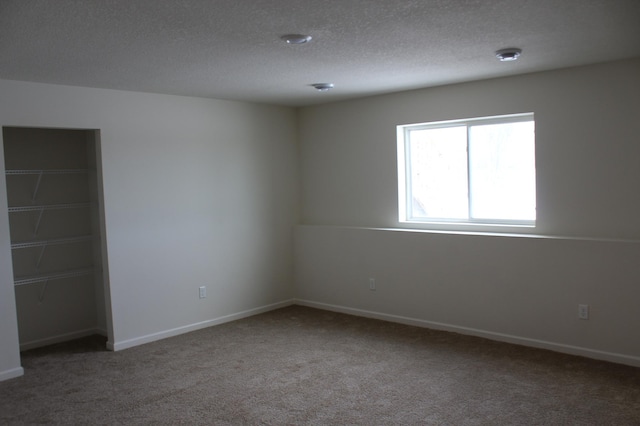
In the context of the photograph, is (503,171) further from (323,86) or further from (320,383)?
(320,383)

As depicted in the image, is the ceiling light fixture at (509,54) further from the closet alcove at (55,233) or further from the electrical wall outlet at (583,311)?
the closet alcove at (55,233)

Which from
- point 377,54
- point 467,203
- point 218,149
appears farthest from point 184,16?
point 467,203

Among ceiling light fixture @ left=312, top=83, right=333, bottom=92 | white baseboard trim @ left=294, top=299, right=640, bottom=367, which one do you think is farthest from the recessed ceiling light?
white baseboard trim @ left=294, top=299, right=640, bottom=367

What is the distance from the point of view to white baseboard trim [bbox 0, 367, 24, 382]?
4.03 metres

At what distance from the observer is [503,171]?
4.79 metres

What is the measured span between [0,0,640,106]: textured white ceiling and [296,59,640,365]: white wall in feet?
1.10

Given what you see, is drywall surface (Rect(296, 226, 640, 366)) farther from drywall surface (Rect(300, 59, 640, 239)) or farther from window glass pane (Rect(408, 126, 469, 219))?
window glass pane (Rect(408, 126, 469, 219))

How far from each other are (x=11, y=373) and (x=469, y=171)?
4.16m

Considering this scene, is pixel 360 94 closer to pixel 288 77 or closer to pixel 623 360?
pixel 288 77

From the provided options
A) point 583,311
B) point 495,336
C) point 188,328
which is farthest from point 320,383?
point 583,311

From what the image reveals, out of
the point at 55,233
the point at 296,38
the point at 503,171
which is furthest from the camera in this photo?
the point at 55,233

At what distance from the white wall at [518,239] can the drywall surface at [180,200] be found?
0.56 metres

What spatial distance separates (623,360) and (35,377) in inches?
172

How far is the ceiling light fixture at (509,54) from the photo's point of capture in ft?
11.6
